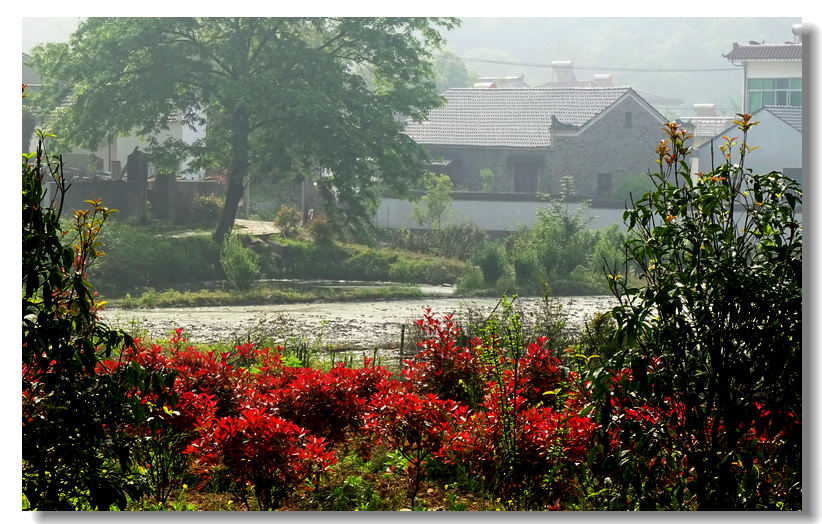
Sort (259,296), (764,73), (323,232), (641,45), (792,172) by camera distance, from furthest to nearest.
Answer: (323,232) < (259,296) < (792,172) < (641,45) < (764,73)

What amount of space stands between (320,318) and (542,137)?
8.72m

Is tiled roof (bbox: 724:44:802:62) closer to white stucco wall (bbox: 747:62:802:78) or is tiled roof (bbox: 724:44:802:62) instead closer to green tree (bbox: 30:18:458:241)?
white stucco wall (bbox: 747:62:802:78)

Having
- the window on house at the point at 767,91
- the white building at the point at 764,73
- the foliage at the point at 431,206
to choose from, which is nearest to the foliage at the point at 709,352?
the white building at the point at 764,73

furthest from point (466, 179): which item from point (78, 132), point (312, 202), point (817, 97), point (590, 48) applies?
point (817, 97)

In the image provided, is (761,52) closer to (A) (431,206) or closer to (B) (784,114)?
(B) (784,114)

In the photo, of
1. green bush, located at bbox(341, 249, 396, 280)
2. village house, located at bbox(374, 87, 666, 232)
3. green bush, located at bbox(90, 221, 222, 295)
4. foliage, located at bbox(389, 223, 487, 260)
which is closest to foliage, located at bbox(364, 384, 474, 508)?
green bush, located at bbox(90, 221, 222, 295)

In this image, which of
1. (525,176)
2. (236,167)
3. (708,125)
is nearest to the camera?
(708,125)

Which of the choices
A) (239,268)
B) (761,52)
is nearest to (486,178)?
(239,268)

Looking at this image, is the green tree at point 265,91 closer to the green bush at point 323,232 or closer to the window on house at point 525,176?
the green bush at point 323,232

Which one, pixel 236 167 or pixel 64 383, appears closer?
pixel 64 383

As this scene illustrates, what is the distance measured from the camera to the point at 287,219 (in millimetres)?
14195

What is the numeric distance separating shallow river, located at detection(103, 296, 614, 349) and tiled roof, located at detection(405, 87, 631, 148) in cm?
585

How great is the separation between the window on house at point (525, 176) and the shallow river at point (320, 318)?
5.40 m
